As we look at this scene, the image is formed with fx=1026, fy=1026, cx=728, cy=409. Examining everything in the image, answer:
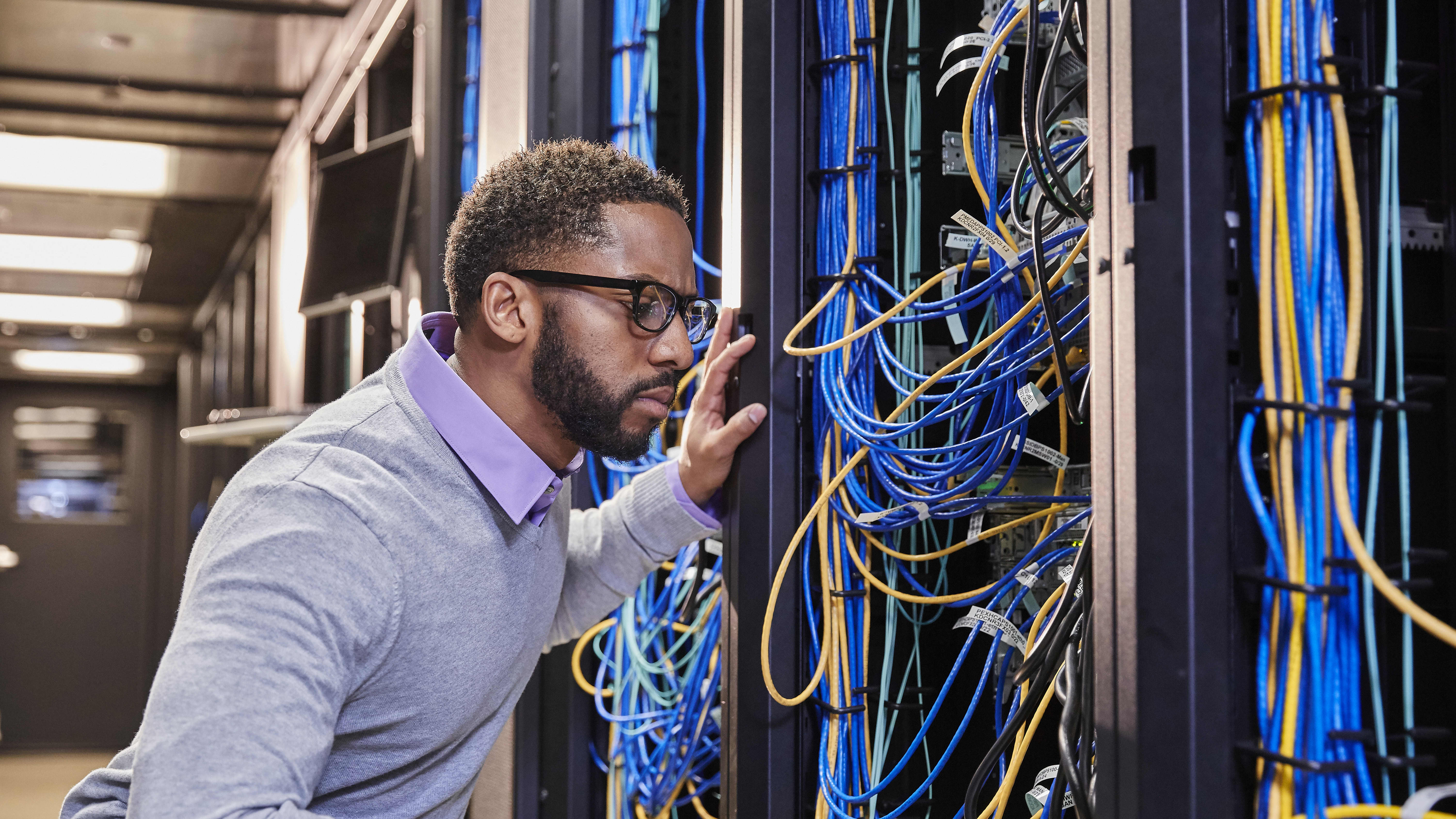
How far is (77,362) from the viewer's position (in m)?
9.52

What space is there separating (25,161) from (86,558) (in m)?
5.04

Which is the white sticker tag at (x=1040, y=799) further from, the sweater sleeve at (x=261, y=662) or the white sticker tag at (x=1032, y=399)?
the sweater sleeve at (x=261, y=662)

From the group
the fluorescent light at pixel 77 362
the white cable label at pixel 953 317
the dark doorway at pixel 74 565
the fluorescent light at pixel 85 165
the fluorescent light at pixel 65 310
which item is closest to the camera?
the white cable label at pixel 953 317

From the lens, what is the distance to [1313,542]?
703 millimetres

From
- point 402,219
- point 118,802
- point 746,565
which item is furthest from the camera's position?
point 402,219

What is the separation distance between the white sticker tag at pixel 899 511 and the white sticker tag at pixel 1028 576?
5.2 inches

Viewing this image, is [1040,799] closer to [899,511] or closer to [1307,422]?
[899,511]

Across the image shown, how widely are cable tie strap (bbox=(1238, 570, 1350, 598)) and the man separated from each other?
722 millimetres

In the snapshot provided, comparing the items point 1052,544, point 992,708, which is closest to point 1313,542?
point 1052,544

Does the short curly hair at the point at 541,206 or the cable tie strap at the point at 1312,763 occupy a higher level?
the short curly hair at the point at 541,206

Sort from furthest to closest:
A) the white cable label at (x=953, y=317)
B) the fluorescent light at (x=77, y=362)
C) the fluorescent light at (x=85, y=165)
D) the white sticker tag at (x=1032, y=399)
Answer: the fluorescent light at (x=77, y=362) < the fluorescent light at (x=85, y=165) < the white cable label at (x=953, y=317) < the white sticker tag at (x=1032, y=399)

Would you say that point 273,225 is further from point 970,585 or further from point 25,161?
point 970,585

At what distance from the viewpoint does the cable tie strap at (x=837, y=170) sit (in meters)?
1.34

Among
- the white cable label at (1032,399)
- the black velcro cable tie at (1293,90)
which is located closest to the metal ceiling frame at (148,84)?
the white cable label at (1032,399)
